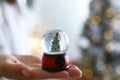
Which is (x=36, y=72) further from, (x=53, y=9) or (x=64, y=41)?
(x=53, y=9)

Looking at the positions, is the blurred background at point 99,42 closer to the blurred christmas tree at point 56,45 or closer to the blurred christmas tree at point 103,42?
the blurred christmas tree at point 103,42

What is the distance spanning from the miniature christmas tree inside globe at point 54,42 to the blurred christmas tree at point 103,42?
4.37ft

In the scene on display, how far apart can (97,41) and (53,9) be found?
0.68 meters

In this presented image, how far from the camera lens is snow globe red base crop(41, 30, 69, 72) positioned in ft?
1.86

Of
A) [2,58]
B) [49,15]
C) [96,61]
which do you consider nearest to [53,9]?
[49,15]

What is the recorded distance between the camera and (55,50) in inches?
23.0

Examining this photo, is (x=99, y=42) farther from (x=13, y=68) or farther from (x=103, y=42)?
(x=13, y=68)

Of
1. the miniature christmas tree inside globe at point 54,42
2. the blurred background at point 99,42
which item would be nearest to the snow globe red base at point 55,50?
the miniature christmas tree inside globe at point 54,42

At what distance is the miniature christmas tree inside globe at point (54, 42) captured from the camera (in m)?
0.58

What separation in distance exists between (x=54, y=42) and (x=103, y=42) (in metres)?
1.43

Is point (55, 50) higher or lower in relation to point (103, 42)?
higher

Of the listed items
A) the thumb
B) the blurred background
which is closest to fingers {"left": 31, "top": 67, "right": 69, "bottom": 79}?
Result: the thumb

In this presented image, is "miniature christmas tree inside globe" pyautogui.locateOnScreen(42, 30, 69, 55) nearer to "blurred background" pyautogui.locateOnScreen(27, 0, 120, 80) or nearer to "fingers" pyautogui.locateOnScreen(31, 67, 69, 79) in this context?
"fingers" pyautogui.locateOnScreen(31, 67, 69, 79)

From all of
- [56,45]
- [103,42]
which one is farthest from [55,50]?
[103,42]
